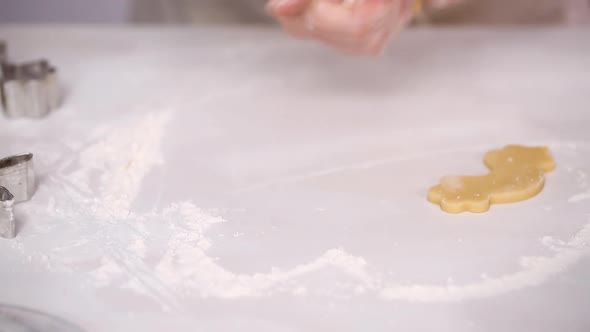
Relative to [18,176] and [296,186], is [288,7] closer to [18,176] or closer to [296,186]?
[296,186]

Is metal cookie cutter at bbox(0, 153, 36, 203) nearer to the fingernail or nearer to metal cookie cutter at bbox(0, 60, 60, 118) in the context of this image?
metal cookie cutter at bbox(0, 60, 60, 118)

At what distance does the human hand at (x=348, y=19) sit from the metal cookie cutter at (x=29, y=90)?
11.7 inches

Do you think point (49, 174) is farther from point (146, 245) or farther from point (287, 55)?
point (287, 55)

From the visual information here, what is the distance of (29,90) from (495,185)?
1.82 ft

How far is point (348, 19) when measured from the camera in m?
0.77

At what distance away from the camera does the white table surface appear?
21.1 inches

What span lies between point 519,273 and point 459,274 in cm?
5

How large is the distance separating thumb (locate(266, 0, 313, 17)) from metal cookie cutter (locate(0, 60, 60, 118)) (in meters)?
0.30

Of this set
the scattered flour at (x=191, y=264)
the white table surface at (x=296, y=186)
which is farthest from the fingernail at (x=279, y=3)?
the scattered flour at (x=191, y=264)

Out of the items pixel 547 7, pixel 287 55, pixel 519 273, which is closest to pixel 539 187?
pixel 519 273

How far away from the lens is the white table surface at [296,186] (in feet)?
1.76

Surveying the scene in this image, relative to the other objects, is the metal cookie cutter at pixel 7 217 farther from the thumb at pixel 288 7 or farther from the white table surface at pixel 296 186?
the thumb at pixel 288 7

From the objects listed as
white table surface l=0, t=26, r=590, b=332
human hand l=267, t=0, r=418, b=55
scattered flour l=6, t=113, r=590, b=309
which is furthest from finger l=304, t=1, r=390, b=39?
scattered flour l=6, t=113, r=590, b=309

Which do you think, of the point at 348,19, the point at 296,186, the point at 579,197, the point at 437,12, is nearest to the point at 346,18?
the point at 348,19
